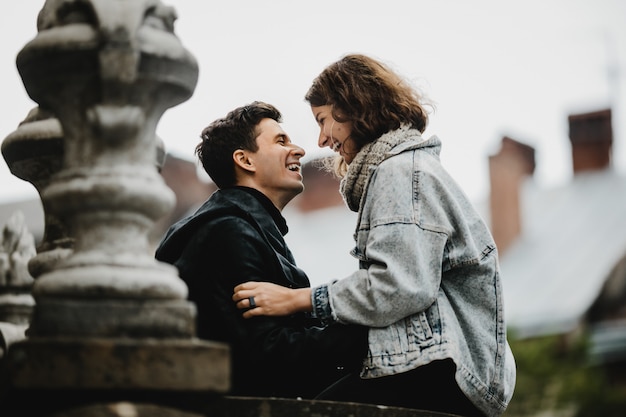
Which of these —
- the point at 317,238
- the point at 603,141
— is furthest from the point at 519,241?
the point at 317,238

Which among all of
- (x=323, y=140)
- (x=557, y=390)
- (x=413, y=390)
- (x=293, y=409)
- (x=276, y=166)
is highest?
(x=323, y=140)

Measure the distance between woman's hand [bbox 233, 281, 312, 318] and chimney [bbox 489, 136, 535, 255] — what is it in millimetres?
25840

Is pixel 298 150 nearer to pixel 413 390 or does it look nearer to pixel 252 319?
pixel 252 319

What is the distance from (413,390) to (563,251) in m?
→ 24.5

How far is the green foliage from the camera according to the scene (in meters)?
17.6

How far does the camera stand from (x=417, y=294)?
3.38m

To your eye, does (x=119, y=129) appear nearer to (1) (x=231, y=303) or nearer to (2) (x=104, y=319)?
(2) (x=104, y=319)

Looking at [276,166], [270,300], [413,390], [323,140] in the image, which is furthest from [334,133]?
[413,390]

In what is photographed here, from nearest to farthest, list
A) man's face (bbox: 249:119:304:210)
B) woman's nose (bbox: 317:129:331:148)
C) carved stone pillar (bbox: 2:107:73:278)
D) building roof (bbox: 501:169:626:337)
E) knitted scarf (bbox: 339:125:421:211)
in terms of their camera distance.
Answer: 1. carved stone pillar (bbox: 2:107:73:278)
2. knitted scarf (bbox: 339:125:421:211)
3. woman's nose (bbox: 317:129:331:148)
4. man's face (bbox: 249:119:304:210)
5. building roof (bbox: 501:169:626:337)

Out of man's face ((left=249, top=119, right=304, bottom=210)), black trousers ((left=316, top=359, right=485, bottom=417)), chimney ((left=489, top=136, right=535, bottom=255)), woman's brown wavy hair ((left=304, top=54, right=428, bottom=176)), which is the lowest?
chimney ((left=489, top=136, right=535, bottom=255))

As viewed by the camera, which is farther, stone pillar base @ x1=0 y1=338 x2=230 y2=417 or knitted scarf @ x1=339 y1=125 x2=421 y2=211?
knitted scarf @ x1=339 y1=125 x2=421 y2=211

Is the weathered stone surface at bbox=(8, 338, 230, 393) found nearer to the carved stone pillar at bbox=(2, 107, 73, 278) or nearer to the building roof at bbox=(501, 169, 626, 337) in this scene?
the carved stone pillar at bbox=(2, 107, 73, 278)

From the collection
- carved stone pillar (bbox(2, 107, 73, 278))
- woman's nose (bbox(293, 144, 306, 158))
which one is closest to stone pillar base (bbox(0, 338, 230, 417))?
carved stone pillar (bbox(2, 107, 73, 278))

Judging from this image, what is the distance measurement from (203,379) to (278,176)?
6.68 ft
